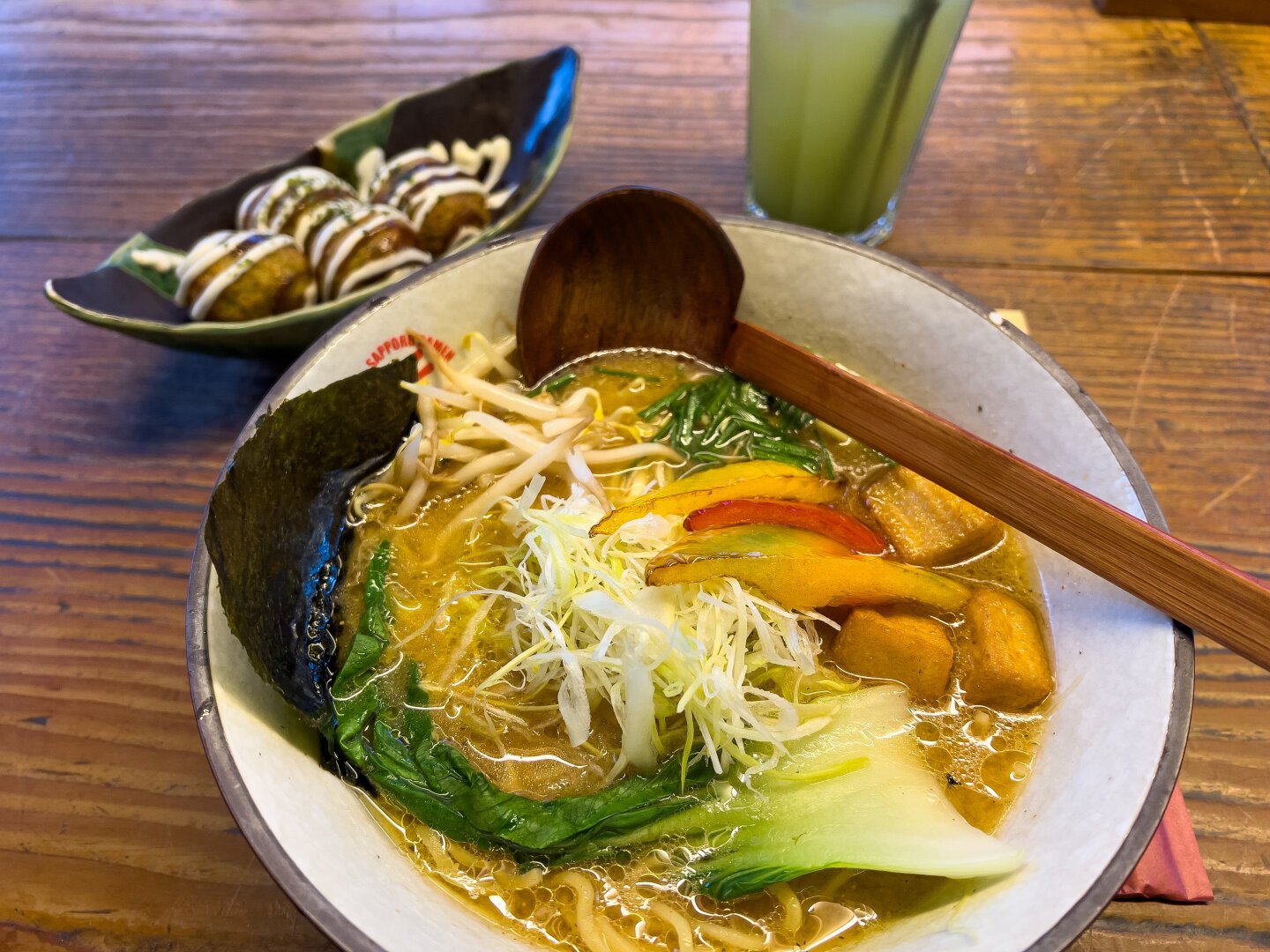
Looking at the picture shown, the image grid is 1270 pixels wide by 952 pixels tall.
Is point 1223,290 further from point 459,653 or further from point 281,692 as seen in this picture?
point 281,692

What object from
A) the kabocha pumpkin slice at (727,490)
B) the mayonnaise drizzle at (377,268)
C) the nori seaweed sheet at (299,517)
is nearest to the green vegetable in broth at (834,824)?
the kabocha pumpkin slice at (727,490)

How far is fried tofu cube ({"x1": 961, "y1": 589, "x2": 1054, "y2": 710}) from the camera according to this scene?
1.30m

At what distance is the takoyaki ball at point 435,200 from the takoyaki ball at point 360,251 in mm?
97

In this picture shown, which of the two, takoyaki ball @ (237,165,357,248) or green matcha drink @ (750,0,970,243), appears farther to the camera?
takoyaki ball @ (237,165,357,248)

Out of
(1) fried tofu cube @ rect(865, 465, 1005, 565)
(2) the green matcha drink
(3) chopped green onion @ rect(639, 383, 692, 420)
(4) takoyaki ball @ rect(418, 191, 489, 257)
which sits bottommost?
(1) fried tofu cube @ rect(865, 465, 1005, 565)

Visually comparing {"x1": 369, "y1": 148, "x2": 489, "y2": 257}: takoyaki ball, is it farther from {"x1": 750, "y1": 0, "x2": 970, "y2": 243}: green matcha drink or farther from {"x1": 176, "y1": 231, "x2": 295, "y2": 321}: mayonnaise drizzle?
{"x1": 750, "y1": 0, "x2": 970, "y2": 243}: green matcha drink

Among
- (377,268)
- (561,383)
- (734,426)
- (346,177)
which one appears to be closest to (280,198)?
(346,177)

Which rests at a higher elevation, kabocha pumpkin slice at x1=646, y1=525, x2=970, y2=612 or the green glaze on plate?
the green glaze on plate

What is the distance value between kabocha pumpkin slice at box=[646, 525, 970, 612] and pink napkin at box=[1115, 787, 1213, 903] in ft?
1.76

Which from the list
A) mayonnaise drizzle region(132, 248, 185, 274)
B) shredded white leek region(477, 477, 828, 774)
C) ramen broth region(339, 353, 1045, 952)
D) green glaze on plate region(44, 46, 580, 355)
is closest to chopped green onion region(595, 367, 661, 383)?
ramen broth region(339, 353, 1045, 952)

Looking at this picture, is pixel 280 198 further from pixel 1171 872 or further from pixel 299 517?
pixel 1171 872

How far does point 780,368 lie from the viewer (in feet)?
5.33

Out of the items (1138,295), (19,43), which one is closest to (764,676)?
(1138,295)

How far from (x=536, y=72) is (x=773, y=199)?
0.79 m
